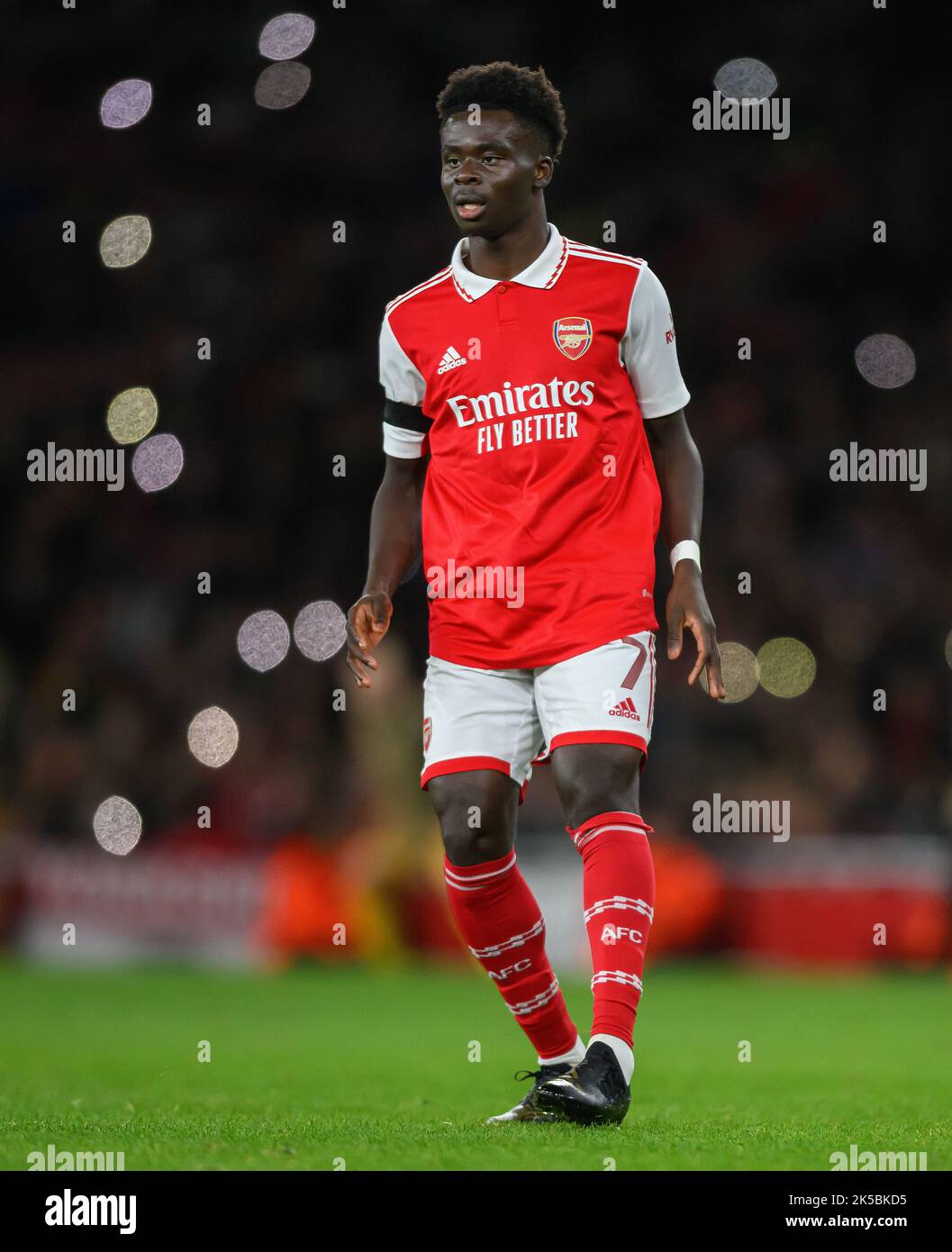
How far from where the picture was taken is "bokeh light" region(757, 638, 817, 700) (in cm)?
1310

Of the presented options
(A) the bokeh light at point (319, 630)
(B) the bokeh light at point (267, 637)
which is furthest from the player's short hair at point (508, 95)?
(B) the bokeh light at point (267, 637)

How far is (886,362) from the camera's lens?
14.9m

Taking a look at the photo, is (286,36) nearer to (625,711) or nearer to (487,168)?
(487,168)

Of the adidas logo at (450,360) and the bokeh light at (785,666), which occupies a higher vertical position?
the bokeh light at (785,666)

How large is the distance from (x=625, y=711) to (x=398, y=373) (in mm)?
1117

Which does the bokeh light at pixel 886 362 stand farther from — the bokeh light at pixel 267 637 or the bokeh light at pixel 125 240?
the bokeh light at pixel 125 240

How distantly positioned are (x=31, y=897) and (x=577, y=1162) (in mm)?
9741

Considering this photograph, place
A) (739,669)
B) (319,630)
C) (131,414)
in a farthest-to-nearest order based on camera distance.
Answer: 1. (131,414)
2. (319,630)
3. (739,669)

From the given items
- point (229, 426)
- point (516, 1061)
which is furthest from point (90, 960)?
point (516, 1061)

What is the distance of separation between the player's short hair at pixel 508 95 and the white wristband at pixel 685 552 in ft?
3.32

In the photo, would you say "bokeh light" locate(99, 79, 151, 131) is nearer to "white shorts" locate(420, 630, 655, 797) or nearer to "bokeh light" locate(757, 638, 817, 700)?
"bokeh light" locate(757, 638, 817, 700)

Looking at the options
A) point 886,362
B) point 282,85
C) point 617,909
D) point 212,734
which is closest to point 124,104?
point 282,85

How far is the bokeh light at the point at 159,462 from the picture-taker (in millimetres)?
15156

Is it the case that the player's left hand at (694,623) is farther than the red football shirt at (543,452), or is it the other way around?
the red football shirt at (543,452)
